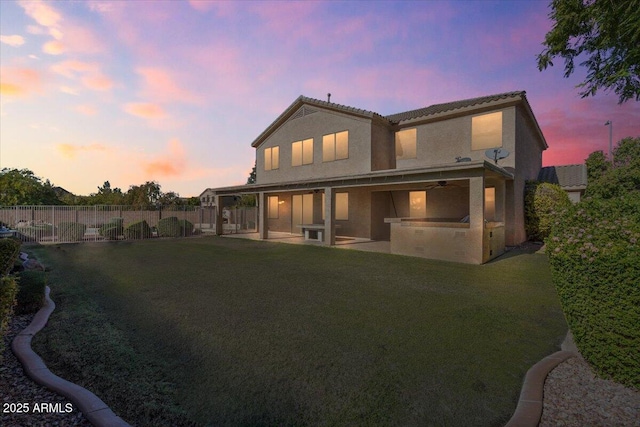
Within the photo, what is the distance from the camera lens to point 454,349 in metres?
3.98

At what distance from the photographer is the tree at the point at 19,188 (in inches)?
910

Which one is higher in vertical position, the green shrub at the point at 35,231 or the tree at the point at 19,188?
the tree at the point at 19,188

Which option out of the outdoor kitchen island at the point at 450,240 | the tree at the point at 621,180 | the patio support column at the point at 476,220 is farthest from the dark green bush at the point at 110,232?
the tree at the point at 621,180

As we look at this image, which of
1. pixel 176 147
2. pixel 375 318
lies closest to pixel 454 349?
pixel 375 318

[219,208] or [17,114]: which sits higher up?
[17,114]

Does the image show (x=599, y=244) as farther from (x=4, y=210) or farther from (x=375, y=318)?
(x=4, y=210)

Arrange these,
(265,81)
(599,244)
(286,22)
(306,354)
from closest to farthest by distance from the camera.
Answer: (599,244) → (306,354) → (286,22) → (265,81)

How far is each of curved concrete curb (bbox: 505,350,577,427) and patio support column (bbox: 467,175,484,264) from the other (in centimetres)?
672

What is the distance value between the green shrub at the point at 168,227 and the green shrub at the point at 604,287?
21.3 metres

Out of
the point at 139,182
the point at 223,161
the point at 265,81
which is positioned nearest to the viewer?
the point at 265,81

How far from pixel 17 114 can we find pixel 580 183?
27953mm

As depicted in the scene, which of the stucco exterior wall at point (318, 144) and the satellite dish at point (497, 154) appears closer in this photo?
the satellite dish at point (497, 154)

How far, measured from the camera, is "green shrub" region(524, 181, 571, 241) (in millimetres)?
14406

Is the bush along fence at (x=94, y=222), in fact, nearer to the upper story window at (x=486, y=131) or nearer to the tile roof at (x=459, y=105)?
the tile roof at (x=459, y=105)
